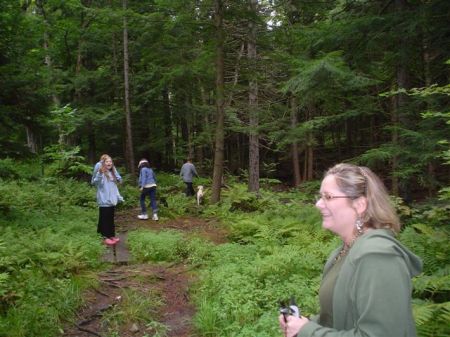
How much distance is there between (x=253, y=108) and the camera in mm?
15258

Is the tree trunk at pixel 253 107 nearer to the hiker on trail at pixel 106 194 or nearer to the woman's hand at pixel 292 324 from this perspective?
the hiker on trail at pixel 106 194

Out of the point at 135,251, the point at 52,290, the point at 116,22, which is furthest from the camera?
the point at 116,22

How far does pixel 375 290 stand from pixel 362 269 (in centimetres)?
11

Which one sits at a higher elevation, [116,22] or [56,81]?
[116,22]

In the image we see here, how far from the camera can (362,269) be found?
1820mm

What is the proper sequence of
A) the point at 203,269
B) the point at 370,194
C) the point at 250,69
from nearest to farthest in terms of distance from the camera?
the point at 370,194 → the point at 203,269 → the point at 250,69

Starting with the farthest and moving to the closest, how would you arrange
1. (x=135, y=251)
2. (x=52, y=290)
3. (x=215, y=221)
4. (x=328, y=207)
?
(x=215, y=221), (x=135, y=251), (x=52, y=290), (x=328, y=207)

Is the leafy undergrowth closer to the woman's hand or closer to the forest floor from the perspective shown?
the forest floor

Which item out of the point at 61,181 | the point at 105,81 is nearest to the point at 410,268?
the point at 61,181

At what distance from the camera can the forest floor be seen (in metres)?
5.84

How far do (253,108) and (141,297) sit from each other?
997cm

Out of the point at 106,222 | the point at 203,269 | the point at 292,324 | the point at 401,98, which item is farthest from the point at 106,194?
the point at 292,324

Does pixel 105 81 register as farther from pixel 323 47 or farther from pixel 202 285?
A: pixel 202 285

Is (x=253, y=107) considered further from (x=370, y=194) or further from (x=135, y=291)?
(x=370, y=194)
